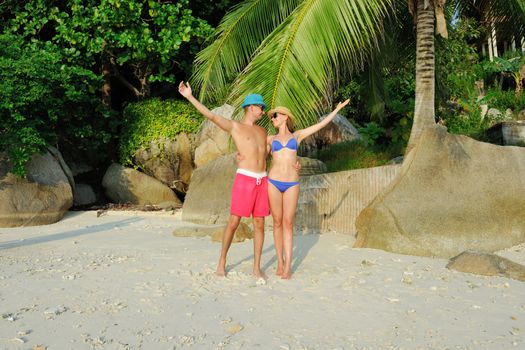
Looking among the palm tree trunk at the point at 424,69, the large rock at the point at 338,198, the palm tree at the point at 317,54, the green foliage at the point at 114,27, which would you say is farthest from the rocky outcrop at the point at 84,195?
→ the palm tree trunk at the point at 424,69

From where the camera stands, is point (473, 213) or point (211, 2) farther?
point (211, 2)

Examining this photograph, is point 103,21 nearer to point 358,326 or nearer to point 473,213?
point 473,213

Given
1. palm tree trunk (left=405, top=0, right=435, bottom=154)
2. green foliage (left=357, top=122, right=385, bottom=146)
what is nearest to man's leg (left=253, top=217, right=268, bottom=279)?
palm tree trunk (left=405, top=0, right=435, bottom=154)

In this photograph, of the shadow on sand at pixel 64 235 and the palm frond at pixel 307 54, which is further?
the shadow on sand at pixel 64 235

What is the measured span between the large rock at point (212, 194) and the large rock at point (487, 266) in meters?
4.31

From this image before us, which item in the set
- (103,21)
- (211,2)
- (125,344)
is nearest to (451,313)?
(125,344)

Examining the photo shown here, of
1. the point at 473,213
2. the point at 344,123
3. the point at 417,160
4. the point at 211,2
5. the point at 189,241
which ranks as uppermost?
the point at 211,2

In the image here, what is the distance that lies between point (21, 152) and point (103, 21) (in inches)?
141

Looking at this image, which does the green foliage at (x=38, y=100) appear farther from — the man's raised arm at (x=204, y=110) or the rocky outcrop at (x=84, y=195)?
the man's raised arm at (x=204, y=110)

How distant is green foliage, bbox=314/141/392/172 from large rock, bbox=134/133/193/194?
10.7ft

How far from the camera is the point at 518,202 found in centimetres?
660

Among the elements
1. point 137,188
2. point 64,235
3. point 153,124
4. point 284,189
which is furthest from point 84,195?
point 284,189

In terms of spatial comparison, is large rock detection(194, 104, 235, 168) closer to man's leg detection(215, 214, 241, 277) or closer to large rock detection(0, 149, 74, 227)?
large rock detection(0, 149, 74, 227)

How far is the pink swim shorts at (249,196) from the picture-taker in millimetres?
5191
